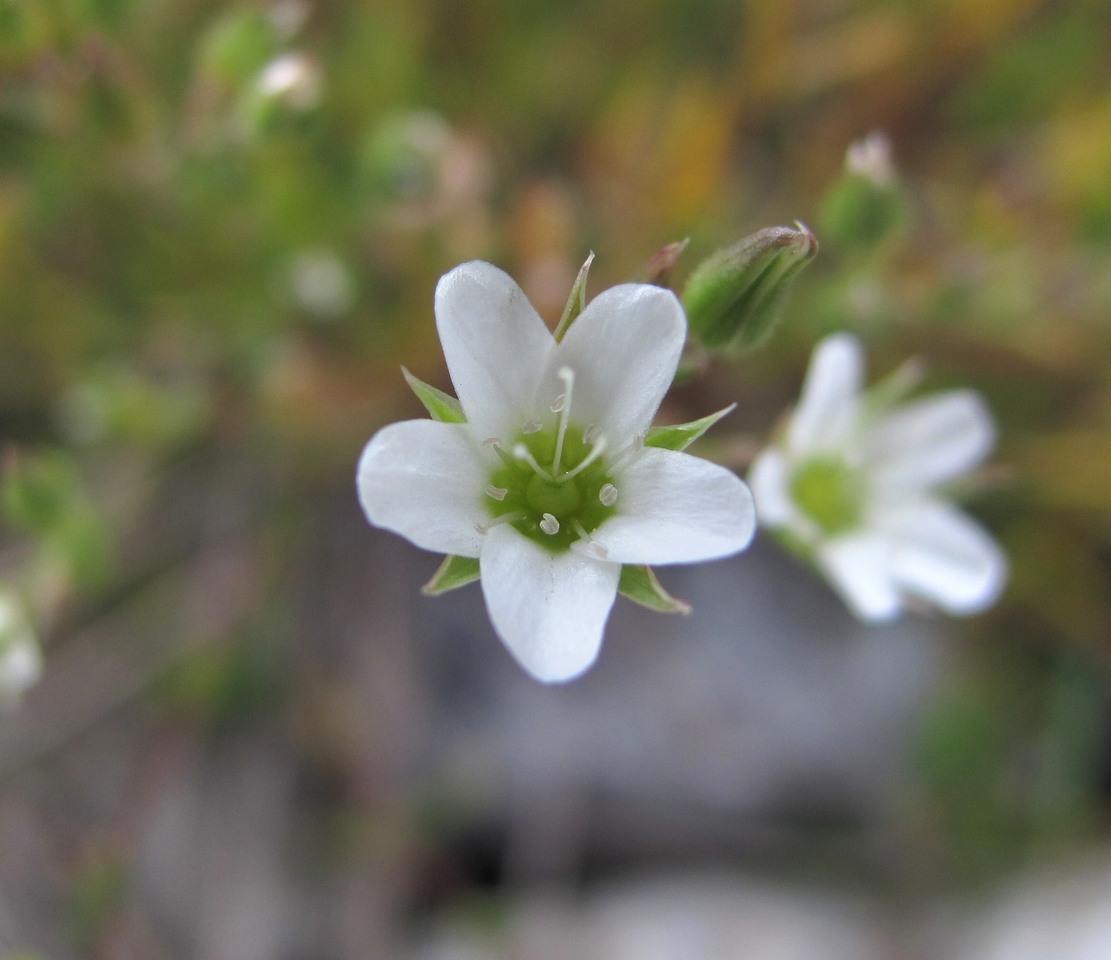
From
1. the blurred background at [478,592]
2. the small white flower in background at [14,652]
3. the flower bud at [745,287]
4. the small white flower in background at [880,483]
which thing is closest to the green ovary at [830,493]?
the small white flower in background at [880,483]

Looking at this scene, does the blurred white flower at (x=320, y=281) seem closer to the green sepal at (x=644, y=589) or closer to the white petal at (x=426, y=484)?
the white petal at (x=426, y=484)

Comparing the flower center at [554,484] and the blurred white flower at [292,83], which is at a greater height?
the blurred white flower at [292,83]

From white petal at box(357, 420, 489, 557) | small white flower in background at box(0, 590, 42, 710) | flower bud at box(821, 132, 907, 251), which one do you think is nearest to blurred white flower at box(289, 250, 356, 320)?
small white flower in background at box(0, 590, 42, 710)

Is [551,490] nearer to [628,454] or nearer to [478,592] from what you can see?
[628,454]

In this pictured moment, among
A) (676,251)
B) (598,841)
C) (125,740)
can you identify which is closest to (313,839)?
(125,740)

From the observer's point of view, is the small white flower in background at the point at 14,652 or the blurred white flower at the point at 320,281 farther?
the blurred white flower at the point at 320,281

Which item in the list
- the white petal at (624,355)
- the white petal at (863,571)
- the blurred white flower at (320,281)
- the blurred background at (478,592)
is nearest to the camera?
the white petal at (624,355)

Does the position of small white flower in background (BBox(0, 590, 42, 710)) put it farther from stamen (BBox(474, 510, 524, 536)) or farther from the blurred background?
stamen (BBox(474, 510, 524, 536))

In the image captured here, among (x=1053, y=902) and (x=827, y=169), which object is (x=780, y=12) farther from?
(x=1053, y=902)
